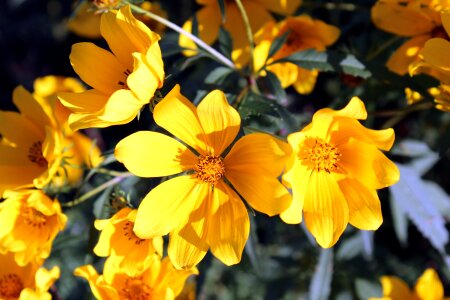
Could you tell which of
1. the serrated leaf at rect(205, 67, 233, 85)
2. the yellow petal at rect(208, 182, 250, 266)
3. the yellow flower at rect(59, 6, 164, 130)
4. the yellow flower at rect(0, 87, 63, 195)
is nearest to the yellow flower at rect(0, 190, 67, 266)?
the yellow flower at rect(0, 87, 63, 195)

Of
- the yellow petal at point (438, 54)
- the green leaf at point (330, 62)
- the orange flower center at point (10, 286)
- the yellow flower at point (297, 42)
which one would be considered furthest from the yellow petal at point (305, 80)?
the orange flower center at point (10, 286)

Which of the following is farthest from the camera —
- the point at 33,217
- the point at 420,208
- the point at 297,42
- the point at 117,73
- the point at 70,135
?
the point at 70,135

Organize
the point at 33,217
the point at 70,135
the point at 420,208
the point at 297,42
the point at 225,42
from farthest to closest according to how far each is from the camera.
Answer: the point at 70,135
the point at 420,208
the point at 297,42
the point at 225,42
the point at 33,217

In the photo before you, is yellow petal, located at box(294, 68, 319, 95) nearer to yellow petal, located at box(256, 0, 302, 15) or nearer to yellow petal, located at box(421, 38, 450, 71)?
yellow petal, located at box(256, 0, 302, 15)

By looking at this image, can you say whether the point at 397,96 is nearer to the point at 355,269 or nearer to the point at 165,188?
the point at 355,269

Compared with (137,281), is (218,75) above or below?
above

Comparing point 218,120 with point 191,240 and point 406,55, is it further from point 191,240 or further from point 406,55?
point 406,55

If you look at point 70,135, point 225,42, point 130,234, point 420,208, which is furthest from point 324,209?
point 70,135

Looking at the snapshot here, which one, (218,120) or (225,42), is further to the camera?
(225,42)
